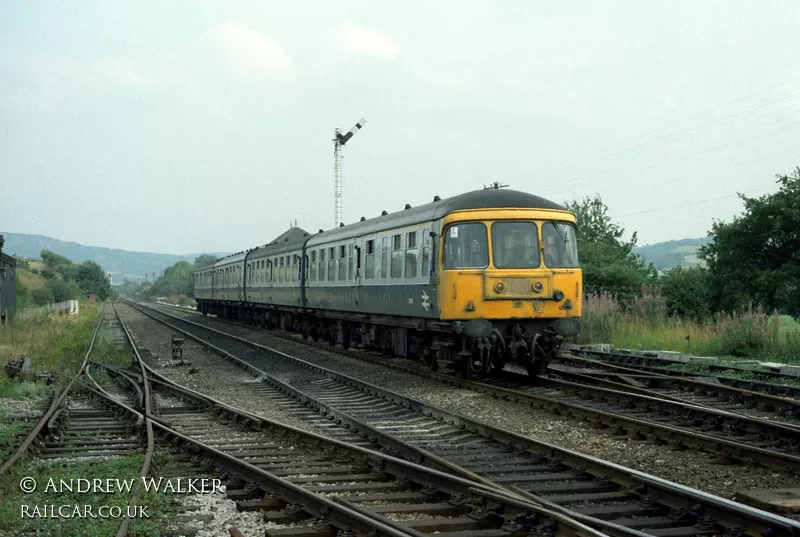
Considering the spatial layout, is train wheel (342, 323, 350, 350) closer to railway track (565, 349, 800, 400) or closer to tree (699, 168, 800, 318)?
railway track (565, 349, 800, 400)

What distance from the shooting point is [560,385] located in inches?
504

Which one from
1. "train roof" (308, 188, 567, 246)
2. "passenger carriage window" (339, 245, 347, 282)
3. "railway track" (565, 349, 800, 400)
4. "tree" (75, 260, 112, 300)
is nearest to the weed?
"railway track" (565, 349, 800, 400)

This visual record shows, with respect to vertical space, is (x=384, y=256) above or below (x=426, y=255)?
above

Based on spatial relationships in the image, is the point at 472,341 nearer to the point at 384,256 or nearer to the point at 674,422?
the point at 384,256

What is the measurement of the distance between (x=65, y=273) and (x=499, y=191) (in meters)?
124

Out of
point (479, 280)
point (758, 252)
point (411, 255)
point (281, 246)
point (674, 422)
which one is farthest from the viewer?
point (758, 252)

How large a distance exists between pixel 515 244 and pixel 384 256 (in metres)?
3.99

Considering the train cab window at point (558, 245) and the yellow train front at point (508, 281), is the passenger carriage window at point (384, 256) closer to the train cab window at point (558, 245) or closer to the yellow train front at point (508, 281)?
the yellow train front at point (508, 281)

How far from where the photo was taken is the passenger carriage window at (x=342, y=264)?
1986 centimetres

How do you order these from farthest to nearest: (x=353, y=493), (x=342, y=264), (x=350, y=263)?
(x=342, y=264)
(x=350, y=263)
(x=353, y=493)

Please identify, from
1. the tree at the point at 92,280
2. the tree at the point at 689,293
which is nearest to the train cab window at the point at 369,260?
the tree at the point at 689,293

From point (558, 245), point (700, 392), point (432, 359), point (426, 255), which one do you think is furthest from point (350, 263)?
point (700, 392)

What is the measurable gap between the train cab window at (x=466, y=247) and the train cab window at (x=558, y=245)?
1.04 metres

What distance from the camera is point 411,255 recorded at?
15.3 m
